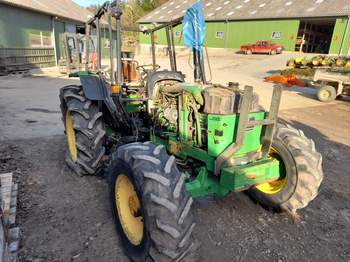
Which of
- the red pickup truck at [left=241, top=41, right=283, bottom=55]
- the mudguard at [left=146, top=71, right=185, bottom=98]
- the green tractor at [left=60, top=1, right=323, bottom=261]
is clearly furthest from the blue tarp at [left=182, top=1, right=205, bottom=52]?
the red pickup truck at [left=241, top=41, right=283, bottom=55]

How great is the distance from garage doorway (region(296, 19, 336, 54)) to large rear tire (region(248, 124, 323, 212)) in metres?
24.5

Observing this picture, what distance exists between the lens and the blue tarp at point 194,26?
3.62 m

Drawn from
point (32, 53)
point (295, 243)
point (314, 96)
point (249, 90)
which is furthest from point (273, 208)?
point (32, 53)

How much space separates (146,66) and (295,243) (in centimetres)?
290

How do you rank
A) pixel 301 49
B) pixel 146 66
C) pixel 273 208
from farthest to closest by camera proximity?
pixel 301 49, pixel 146 66, pixel 273 208

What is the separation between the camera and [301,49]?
25.4 meters

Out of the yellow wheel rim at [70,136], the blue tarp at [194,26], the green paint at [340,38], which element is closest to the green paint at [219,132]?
the blue tarp at [194,26]

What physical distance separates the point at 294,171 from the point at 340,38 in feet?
76.8

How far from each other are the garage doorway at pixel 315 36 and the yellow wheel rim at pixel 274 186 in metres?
24.5

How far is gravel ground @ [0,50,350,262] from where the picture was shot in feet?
8.93

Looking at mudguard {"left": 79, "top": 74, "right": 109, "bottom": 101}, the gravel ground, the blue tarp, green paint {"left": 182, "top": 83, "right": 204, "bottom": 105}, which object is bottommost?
the gravel ground

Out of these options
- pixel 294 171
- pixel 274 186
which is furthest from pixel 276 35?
pixel 294 171

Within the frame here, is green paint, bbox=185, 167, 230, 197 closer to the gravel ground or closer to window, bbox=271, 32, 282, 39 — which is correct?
the gravel ground

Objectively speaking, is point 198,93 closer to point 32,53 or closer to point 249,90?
point 249,90
